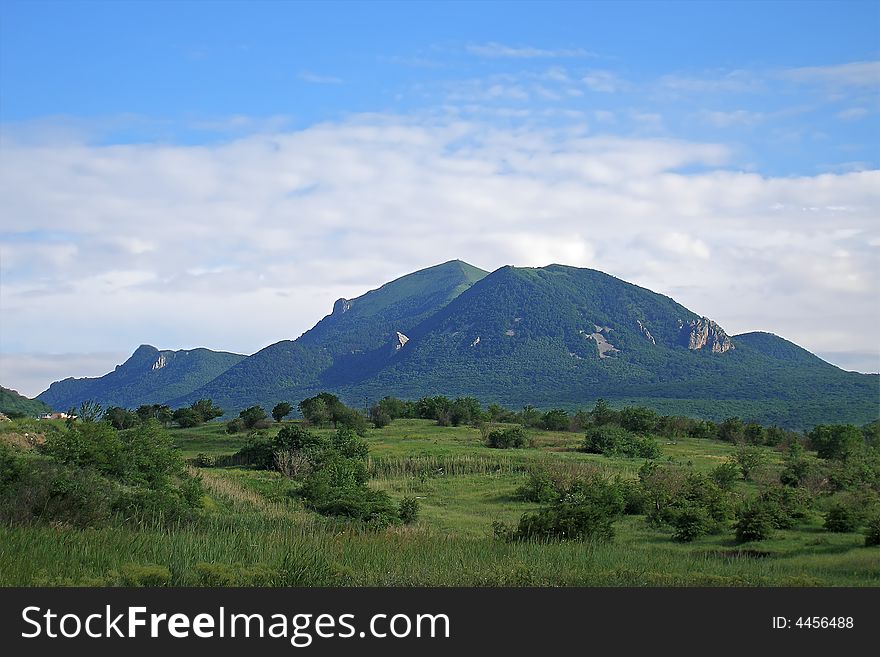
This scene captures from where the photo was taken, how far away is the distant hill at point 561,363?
115188 millimetres

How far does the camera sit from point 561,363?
5891 inches

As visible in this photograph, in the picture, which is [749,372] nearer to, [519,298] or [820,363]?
[820,363]

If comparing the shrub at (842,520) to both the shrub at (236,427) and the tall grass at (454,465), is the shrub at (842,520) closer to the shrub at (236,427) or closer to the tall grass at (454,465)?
the tall grass at (454,465)

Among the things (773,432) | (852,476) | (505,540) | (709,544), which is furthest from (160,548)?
(773,432)

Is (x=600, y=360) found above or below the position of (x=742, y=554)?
above

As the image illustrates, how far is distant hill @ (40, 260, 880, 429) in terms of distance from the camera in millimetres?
115188

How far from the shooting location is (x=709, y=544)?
56.6 ft

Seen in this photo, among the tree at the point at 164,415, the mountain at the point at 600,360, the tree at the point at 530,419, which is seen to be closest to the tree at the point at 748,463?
the tree at the point at 530,419

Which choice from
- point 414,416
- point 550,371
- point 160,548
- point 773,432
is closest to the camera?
point 160,548

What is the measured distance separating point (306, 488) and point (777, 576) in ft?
51.8

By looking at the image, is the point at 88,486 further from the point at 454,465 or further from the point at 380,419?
the point at 380,419

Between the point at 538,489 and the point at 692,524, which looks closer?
the point at 692,524

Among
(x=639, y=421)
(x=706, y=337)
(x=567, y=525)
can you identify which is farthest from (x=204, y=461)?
(x=706, y=337)

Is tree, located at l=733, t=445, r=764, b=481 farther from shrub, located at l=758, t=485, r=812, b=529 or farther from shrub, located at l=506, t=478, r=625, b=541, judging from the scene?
shrub, located at l=506, t=478, r=625, b=541
